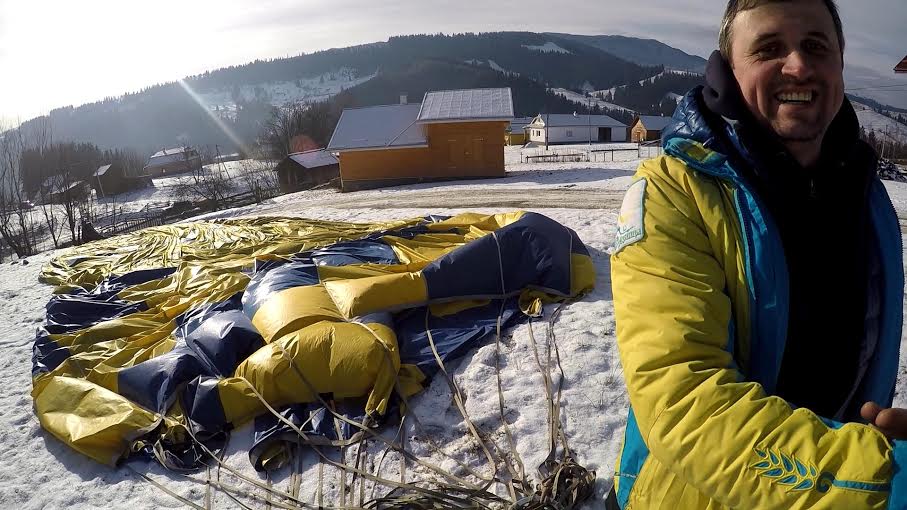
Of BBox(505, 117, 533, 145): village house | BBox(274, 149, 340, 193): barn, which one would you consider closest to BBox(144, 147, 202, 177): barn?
BBox(274, 149, 340, 193): barn

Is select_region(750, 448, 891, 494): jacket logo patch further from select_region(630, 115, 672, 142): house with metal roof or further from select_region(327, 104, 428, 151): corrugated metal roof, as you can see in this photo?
select_region(630, 115, 672, 142): house with metal roof

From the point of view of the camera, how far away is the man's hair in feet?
4.15

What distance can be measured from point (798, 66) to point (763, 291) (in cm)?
55

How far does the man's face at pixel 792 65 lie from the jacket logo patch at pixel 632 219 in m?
0.36

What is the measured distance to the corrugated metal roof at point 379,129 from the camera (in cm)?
2133

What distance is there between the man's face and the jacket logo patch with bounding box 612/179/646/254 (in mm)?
359

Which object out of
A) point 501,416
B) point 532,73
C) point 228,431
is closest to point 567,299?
point 501,416

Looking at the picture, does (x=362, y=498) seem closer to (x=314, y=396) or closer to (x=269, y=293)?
(x=314, y=396)

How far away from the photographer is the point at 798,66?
121 cm

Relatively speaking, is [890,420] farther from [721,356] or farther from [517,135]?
[517,135]

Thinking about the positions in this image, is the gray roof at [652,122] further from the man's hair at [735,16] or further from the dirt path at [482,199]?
the man's hair at [735,16]

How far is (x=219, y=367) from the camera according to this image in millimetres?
4719

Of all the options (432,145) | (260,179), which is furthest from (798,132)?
(260,179)

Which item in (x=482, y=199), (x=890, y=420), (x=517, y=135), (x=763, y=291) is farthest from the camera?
(x=517, y=135)
